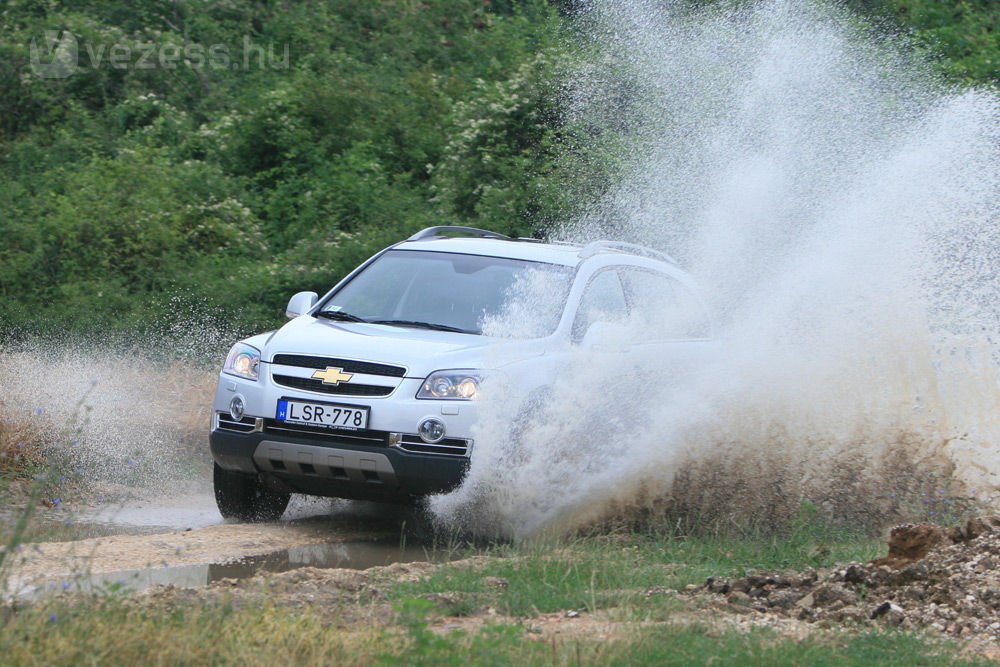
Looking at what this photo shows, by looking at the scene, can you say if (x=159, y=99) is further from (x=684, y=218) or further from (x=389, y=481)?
(x=389, y=481)

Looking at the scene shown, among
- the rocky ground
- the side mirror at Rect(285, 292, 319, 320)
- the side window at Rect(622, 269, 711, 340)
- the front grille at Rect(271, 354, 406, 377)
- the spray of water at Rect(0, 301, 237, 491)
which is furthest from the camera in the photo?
the spray of water at Rect(0, 301, 237, 491)

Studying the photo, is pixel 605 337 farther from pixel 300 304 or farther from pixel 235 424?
pixel 235 424

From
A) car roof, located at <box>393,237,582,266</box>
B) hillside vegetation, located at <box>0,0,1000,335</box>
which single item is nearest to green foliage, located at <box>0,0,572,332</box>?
hillside vegetation, located at <box>0,0,1000,335</box>

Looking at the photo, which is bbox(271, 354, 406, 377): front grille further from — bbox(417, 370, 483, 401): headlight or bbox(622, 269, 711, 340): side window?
bbox(622, 269, 711, 340): side window

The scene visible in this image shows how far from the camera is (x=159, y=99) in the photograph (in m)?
21.1

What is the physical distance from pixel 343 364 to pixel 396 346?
324 millimetres

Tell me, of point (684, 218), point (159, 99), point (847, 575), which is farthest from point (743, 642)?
point (159, 99)

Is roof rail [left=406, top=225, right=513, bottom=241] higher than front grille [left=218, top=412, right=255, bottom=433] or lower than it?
higher

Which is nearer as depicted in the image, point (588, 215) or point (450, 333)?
point (450, 333)

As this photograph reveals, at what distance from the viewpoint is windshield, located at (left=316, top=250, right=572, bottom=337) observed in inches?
340

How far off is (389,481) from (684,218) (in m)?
7.12

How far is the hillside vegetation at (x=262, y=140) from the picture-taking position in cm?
1590

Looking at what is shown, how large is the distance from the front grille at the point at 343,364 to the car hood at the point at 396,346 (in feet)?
0.10

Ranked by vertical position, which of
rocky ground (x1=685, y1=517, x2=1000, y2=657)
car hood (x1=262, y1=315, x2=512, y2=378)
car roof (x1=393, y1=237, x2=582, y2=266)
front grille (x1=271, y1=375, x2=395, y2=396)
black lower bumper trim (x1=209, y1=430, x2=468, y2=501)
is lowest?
rocky ground (x1=685, y1=517, x2=1000, y2=657)
